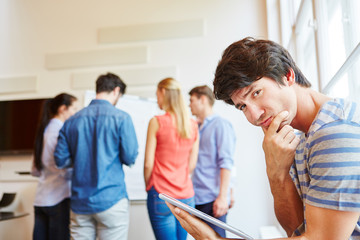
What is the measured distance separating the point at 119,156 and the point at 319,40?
56.6 inches

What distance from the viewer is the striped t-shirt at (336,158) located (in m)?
0.66

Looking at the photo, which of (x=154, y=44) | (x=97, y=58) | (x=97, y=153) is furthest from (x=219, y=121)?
(x=97, y=58)

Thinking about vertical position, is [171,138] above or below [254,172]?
above

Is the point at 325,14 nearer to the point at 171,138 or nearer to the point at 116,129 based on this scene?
the point at 171,138

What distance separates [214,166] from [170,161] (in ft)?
1.32

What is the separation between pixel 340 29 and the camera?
158cm

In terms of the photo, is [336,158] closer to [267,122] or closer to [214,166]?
[267,122]

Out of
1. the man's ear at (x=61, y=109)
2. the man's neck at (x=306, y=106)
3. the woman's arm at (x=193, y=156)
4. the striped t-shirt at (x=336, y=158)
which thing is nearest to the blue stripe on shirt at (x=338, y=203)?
the striped t-shirt at (x=336, y=158)

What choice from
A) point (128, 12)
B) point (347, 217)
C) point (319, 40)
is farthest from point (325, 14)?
point (128, 12)

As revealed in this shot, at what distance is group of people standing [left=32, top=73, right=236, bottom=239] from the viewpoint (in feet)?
6.41

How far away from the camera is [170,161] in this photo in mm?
2029

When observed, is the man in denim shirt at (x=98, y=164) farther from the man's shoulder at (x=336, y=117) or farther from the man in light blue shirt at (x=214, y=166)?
the man's shoulder at (x=336, y=117)

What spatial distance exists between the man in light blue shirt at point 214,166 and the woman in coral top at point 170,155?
0.67 ft

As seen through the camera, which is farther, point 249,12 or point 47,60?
point 47,60
